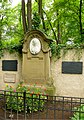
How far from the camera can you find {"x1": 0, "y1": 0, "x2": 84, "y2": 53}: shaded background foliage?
1393cm

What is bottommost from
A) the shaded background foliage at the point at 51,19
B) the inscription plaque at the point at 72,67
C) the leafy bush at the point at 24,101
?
the leafy bush at the point at 24,101

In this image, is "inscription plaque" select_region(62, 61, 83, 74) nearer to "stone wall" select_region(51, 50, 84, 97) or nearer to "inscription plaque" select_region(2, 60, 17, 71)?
"stone wall" select_region(51, 50, 84, 97)

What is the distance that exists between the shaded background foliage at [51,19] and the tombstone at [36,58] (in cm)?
75

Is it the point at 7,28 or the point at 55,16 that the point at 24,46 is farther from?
the point at 7,28

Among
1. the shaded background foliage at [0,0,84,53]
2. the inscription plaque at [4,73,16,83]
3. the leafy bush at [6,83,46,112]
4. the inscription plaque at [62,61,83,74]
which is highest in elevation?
the shaded background foliage at [0,0,84,53]

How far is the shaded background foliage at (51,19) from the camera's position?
13.9 meters

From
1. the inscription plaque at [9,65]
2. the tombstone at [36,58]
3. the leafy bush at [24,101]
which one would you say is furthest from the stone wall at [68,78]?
the inscription plaque at [9,65]

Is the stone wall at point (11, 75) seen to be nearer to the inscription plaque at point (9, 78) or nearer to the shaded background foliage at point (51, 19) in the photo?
the inscription plaque at point (9, 78)

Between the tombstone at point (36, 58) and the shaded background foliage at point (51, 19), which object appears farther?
the shaded background foliage at point (51, 19)

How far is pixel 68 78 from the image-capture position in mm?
8570

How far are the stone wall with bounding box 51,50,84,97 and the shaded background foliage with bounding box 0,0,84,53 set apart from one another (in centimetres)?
175

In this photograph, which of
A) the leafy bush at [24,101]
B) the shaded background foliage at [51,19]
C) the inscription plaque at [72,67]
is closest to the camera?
the leafy bush at [24,101]

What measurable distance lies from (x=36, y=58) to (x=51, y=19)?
9.40m

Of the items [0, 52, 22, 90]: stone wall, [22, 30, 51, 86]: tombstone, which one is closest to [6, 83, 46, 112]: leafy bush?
[22, 30, 51, 86]: tombstone
